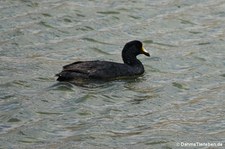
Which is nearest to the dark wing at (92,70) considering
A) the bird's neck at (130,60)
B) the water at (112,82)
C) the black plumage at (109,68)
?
the black plumage at (109,68)

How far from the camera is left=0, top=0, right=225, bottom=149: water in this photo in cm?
1405

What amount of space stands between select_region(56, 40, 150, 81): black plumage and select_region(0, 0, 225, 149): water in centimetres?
20

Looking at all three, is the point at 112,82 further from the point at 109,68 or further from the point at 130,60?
the point at 130,60

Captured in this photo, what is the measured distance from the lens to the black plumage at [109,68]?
55.6ft

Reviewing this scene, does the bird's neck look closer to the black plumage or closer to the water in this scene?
the black plumage

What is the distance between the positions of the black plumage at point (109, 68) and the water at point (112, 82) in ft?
0.66

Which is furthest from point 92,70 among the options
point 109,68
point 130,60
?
point 130,60

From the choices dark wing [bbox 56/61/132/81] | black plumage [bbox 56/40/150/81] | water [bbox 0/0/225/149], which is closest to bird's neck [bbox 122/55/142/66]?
black plumage [bbox 56/40/150/81]

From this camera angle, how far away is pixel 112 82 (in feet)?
56.7

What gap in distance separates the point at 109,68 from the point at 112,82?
0.29 meters

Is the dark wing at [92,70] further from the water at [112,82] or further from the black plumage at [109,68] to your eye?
the water at [112,82]

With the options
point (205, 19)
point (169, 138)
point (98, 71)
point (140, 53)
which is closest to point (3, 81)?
point (98, 71)

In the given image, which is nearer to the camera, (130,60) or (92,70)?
(92,70)

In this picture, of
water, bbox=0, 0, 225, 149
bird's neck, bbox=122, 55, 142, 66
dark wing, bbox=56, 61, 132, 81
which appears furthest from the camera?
bird's neck, bbox=122, 55, 142, 66
